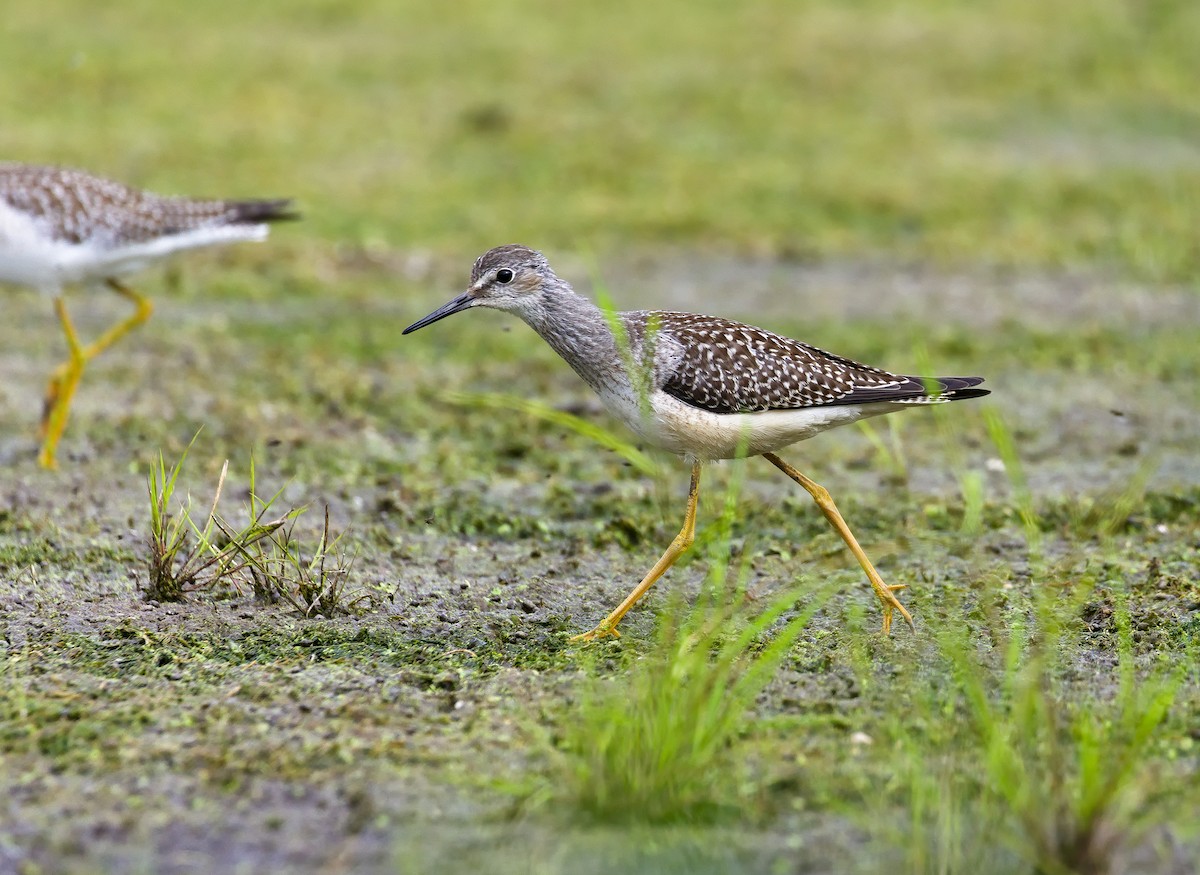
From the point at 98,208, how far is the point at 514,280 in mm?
3202

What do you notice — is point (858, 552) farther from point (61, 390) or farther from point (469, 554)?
point (61, 390)

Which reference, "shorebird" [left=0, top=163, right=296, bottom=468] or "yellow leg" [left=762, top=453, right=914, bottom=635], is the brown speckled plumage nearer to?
"shorebird" [left=0, top=163, right=296, bottom=468]

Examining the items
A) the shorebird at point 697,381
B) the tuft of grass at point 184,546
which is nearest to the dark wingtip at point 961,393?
the shorebird at point 697,381

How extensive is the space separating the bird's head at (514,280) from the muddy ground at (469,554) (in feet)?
3.60

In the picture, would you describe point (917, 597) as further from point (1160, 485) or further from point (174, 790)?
point (174, 790)

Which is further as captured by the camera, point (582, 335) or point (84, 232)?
point (84, 232)

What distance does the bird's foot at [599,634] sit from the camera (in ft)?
18.1

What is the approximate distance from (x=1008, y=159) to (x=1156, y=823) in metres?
9.78

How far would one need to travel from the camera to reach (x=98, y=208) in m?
8.13

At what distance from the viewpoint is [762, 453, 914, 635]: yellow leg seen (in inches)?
226

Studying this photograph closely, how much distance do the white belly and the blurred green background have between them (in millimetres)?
5392

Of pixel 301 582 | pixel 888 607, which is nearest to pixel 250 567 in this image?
pixel 301 582

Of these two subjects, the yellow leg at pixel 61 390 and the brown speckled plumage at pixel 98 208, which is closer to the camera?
the yellow leg at pixel 61 390

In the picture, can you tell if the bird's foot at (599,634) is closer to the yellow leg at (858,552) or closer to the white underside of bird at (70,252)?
the yellow leg at (858,552)
